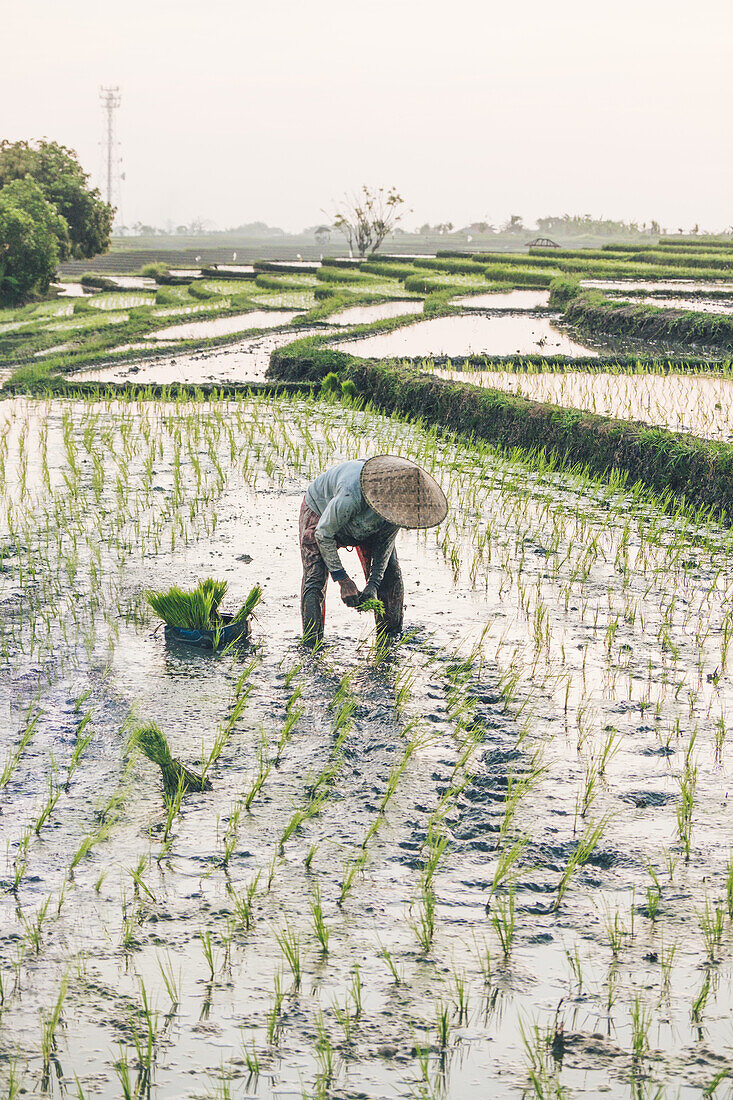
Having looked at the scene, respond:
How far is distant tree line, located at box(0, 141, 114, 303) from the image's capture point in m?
20.2

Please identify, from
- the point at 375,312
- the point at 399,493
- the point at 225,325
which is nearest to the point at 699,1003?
the point at 399,493

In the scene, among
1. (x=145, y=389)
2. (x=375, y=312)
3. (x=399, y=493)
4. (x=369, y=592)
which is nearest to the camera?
(x=399, y=493)

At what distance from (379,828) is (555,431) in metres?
4.82

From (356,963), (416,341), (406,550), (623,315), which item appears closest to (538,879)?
(356,963)

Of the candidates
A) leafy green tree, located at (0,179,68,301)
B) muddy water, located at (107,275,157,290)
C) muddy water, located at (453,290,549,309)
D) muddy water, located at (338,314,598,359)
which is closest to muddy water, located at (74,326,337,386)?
muddy water, located at (338,314,598,359)

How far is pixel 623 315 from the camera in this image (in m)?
13.5

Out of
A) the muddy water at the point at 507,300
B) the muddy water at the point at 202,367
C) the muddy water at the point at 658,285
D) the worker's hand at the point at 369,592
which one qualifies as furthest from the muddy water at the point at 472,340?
the worker's hand at the point at 369,592

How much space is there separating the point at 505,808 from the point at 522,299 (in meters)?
15.3

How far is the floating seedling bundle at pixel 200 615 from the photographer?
169 inches

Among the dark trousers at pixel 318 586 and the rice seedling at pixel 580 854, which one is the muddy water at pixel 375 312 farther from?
the rice seedling at pixel 580 854

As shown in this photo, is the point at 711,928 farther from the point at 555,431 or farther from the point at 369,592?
the point at 555,431

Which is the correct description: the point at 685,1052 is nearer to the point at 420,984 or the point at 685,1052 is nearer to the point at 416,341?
the point at 420,984

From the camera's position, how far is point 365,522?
153 inches

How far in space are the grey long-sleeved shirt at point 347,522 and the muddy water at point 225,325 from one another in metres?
9.74
